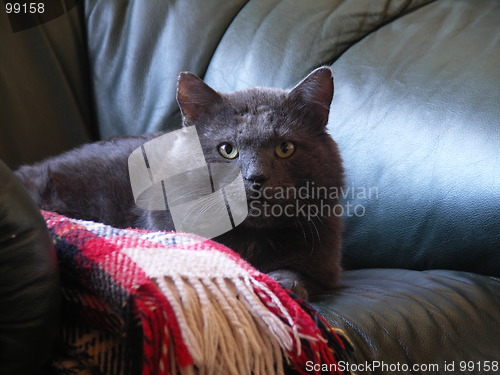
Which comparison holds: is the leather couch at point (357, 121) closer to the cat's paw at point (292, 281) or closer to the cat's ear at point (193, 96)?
the cat's paw at point (292, 281)

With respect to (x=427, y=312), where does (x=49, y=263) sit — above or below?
above

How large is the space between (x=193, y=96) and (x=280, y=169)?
269 millimetres

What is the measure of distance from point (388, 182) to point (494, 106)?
276 millimetres

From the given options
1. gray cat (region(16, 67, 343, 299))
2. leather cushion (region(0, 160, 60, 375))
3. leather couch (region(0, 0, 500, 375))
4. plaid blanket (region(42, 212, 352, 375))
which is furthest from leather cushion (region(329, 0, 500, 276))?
leather cushion (region(0, 160, 60, 375))

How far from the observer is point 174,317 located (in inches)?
25.0

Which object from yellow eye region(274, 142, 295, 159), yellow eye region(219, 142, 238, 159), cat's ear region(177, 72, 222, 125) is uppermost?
cat's ear region(177, 72, 222, 125)

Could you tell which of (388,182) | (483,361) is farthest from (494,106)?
(483,361)

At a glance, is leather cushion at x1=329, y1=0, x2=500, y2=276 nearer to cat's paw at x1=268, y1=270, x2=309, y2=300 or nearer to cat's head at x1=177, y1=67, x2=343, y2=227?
cat's head at x1=177, y1=67, x2=343, y2=227

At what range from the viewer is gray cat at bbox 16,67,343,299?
1.05 meters

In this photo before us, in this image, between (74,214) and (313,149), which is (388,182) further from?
(74,214)

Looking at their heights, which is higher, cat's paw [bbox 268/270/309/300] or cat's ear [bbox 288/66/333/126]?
cat's ear [bbox 288/66/333/126]

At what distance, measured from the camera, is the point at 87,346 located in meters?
0.69

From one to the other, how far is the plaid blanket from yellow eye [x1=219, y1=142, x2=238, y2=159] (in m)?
0.34

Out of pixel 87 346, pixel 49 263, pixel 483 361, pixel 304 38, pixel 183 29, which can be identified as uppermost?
pixel 183 29
